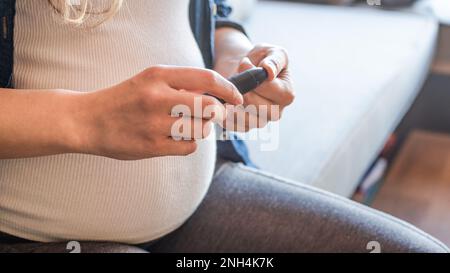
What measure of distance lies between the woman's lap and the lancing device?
0.64 ft

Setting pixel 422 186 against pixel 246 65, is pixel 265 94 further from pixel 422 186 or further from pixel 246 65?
pixel 422 186

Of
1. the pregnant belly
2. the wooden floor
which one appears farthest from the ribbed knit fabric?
the wooden floor

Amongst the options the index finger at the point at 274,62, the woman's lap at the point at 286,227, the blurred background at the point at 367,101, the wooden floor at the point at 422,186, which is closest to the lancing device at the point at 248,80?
the index finger at the point at 274,62

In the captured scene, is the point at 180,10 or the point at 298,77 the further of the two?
the point at 298,77

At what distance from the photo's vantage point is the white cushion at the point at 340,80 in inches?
35.5

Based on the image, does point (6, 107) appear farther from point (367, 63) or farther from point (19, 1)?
point (367, 63)

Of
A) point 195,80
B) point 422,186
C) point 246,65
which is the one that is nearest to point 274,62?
point 246,65

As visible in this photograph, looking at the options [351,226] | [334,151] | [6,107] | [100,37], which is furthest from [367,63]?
[6,107]

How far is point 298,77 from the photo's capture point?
1.11 metres

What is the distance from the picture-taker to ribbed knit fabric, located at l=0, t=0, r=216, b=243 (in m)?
0.51

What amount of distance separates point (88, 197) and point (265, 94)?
0.21 metres

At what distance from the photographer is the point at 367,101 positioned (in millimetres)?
1045

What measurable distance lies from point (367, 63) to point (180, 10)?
0.68 meters

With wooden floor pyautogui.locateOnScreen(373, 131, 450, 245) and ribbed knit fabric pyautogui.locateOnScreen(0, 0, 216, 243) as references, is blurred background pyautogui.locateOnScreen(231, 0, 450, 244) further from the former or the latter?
ribbed knit fabric pyautogui.locateOnScreen(0, 0, 216, 243)
